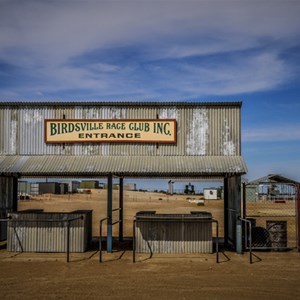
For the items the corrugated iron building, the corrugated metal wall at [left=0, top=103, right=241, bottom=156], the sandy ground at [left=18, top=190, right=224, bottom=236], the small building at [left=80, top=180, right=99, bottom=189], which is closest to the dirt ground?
the corrugated iron building

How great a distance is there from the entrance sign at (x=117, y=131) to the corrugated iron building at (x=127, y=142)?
157mm

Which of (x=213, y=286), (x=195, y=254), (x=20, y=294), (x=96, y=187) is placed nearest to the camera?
(x=20, y=294)

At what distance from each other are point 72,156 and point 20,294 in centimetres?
743

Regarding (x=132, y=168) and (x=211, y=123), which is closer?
(x=132, y=168)

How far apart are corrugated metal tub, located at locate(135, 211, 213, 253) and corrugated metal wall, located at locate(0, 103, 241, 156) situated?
2754mm

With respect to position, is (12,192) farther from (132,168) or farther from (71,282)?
(71,282)

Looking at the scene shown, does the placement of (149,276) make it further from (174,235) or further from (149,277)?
(174,235)

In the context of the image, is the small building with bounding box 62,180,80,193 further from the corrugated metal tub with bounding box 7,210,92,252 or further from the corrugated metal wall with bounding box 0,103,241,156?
the corrugated metal tub with bounding box 7,210,92,252

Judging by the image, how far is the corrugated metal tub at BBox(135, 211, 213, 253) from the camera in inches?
608

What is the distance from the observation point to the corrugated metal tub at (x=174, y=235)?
15.4 meters

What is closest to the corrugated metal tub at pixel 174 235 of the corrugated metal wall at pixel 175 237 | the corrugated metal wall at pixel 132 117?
the corrugated metal wall at pixel 175 237

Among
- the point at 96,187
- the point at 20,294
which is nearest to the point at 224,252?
the point at 20,294

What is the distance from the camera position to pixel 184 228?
15.5 m

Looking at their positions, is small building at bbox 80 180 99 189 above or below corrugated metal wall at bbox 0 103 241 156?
below
